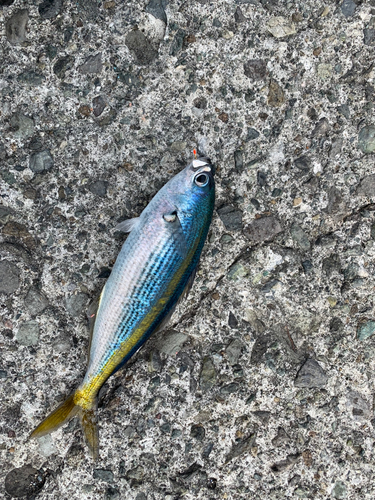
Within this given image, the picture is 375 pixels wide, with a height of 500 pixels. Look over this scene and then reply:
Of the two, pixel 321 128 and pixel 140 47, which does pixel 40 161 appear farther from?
pixel 321 128

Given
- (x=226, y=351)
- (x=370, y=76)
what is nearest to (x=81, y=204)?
(x=226, y=351)

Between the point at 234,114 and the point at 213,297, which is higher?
the point at 234,114

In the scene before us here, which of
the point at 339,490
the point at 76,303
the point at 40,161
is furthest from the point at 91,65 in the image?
the point at 339,490

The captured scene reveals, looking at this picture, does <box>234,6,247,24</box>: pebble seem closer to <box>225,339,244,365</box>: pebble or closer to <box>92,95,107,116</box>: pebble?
<box>92,95,107,116</box>: pebble

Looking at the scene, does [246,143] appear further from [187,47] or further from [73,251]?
[73,251]

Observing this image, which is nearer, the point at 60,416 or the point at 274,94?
the point at 60,416

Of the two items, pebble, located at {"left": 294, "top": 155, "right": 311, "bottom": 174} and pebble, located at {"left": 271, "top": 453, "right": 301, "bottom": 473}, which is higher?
pebble, located at {"left": 294, "top": 155, "right": 311, "bottom": 174}

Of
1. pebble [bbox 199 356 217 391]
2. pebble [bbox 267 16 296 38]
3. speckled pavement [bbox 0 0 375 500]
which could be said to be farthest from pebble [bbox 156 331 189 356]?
pebble [bbox 267 16 296 38]
